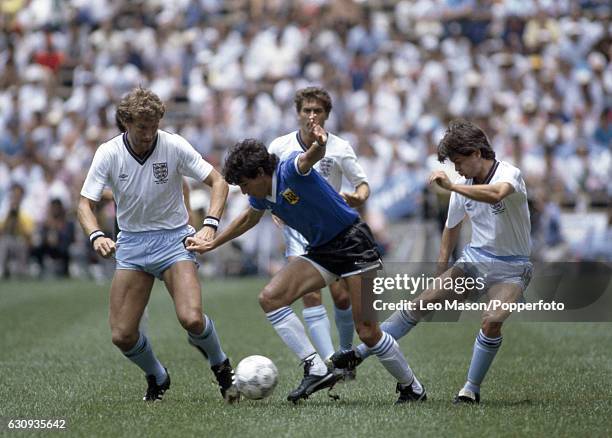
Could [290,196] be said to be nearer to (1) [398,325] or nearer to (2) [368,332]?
(2) [368,332]

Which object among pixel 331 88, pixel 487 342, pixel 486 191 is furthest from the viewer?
pixel 331 88

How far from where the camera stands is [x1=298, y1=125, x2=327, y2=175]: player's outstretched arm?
23.9ft

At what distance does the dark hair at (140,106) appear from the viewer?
25.7 feet

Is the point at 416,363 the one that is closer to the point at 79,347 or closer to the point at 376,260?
the point at 376,260

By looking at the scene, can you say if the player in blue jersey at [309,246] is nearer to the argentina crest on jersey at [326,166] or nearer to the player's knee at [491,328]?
the player's knee at [491,328]

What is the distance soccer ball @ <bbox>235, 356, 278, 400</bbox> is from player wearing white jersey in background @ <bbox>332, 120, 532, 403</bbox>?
2.05 ft

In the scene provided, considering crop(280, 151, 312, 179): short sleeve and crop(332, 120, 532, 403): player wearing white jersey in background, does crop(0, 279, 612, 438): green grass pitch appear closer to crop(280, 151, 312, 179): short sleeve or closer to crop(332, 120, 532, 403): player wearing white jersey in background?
crop(332, 120, 532, 403): player wearing white jersey in background

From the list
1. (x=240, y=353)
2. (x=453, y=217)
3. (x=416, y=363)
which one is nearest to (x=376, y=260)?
(x=453, y=217)

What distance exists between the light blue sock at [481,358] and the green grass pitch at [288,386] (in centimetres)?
18

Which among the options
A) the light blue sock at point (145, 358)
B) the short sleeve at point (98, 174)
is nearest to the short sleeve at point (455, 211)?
the light blue sock at point (145, 358)

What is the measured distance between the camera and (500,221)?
804 cm

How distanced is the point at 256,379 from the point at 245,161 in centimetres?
152

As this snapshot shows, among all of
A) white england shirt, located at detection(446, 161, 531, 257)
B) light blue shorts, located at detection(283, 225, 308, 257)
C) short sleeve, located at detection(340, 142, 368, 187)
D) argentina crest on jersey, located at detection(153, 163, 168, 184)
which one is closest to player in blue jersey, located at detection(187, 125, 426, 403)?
argentina crest on jersey, located at detection(153, 163, 168, 184)

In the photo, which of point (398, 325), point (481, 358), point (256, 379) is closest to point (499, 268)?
point (481, 358)
